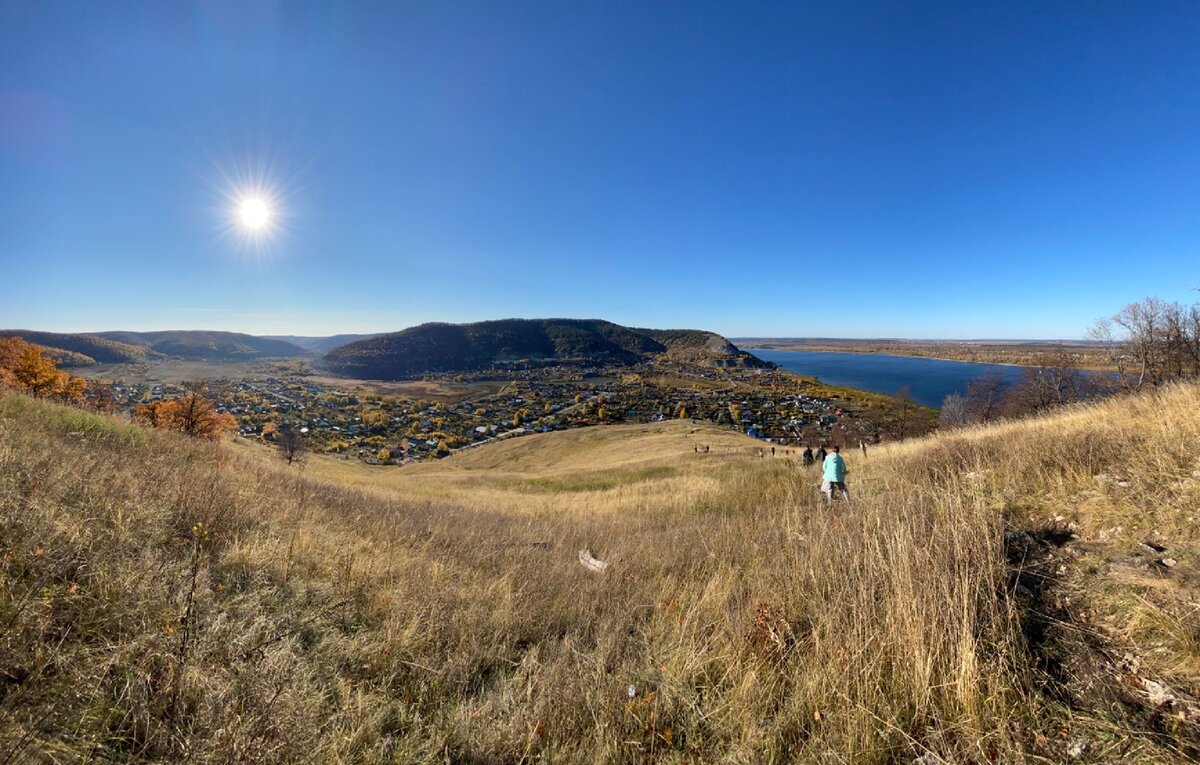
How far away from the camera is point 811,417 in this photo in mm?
78750

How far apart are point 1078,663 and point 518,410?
100488 millimetres

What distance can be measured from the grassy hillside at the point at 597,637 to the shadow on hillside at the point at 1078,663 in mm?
15

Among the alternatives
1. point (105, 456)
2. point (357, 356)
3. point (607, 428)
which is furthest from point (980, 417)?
point (357, 356)

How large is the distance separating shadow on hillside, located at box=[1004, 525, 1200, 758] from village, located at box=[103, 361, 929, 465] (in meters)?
43.6

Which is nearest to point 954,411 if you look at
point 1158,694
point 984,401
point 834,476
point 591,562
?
point 984,401

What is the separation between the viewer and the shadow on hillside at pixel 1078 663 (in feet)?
7.57

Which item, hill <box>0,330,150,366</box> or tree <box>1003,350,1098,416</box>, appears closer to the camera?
tree <box>1003,350,1098,416</box>

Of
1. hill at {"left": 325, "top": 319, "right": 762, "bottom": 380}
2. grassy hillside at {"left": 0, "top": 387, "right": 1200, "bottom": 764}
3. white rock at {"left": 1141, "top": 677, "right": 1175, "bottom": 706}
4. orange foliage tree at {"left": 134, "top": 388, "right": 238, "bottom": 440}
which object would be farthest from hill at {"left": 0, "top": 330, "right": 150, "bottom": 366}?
white rock at {"left": 1141, "top": 677, "right": 1175, "bottom": 706}

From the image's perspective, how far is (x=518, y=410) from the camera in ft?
330

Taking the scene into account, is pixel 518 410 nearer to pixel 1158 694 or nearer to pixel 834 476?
pixel 834 476

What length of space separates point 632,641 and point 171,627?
334 centimetres

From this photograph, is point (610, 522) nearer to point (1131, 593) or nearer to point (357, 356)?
point (1131, 593)

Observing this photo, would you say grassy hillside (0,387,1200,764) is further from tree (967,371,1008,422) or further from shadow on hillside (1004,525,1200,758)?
tree (967,371,1008,422)

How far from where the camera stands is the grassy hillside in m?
2.34
